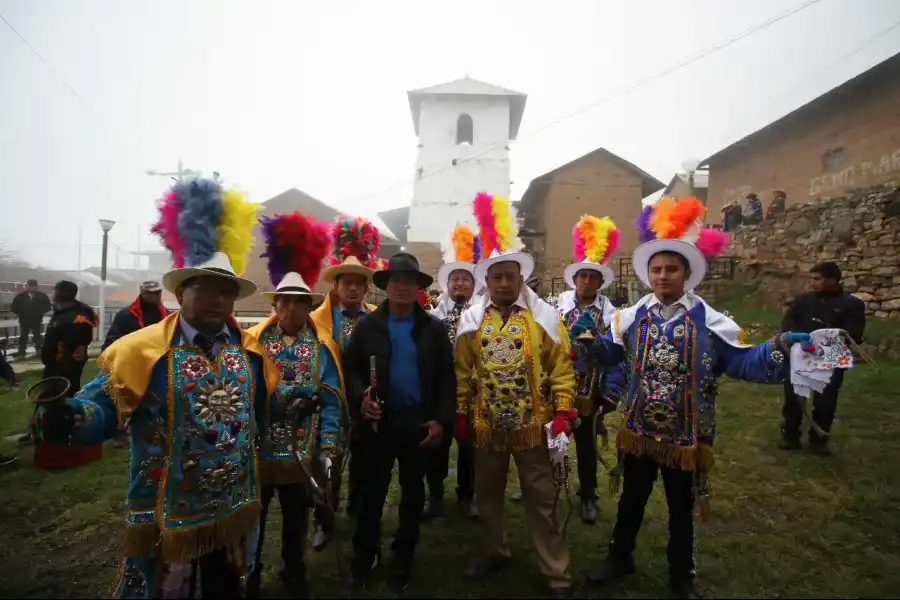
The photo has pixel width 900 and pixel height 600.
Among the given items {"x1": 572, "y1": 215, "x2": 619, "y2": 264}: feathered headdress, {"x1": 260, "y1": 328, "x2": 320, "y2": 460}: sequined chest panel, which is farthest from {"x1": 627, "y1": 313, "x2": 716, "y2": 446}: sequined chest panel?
{"x1": 260, "y1": 328, "x2": 320, "y2": 460}: sequined chest panel

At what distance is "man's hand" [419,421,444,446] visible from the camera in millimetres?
3096

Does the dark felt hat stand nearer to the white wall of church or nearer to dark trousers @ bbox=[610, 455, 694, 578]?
dark trousers @ bbox=[610, 455, 694, 578]

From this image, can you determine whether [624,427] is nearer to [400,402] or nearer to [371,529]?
[400,402]

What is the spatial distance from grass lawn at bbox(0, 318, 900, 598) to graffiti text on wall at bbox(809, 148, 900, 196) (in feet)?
40.0

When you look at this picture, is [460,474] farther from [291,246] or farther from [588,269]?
[291,246]

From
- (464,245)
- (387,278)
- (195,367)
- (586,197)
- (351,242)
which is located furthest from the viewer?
(586,197)

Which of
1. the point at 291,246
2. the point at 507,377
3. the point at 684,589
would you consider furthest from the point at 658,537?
the point at 291,246

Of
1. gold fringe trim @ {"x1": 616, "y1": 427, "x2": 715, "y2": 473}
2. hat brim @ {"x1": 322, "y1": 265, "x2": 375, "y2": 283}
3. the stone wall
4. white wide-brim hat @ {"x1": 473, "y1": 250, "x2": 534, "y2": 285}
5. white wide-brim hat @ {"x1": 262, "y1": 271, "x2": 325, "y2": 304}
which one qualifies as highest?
the stone wall

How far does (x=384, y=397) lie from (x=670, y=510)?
78.1 inches

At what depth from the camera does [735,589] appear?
310cm

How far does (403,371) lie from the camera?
319cm

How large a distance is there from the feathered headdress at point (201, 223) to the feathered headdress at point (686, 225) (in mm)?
2825

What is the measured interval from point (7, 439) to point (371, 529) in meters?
5.71

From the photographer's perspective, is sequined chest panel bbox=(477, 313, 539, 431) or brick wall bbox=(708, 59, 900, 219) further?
brick wall bbox=(708, 59, 900, 219)
